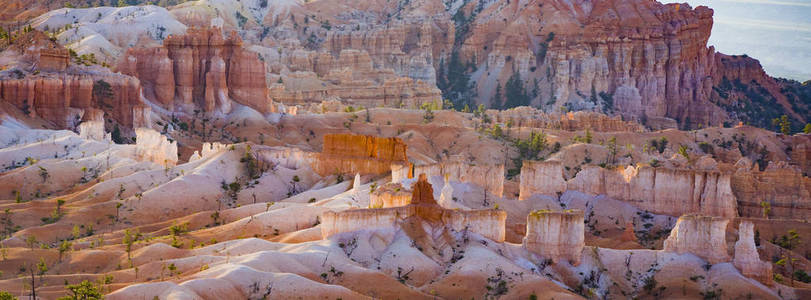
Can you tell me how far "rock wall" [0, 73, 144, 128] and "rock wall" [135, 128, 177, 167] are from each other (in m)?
11.7

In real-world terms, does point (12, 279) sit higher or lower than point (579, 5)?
lower

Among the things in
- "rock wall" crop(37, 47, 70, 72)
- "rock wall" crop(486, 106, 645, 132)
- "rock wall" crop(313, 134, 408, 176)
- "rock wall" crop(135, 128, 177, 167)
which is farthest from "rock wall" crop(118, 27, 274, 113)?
"rock wall" crop(313, 134, 408, 176)

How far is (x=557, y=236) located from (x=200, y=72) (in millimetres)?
66376

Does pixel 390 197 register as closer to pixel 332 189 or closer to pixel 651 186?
pixel 332 189

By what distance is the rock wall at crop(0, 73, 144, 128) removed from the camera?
9569 centimetres

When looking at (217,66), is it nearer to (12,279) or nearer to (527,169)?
(527,169)

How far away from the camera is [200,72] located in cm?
11762

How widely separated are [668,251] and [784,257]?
49.7 feet

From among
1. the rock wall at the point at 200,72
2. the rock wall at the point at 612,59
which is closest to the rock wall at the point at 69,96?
the rock wall at the point at 200,72

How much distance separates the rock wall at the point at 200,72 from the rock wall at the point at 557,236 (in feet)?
205

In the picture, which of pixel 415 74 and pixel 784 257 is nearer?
pixel 784 257

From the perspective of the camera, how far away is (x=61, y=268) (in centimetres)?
5212

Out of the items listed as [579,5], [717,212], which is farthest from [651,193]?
[579,5]

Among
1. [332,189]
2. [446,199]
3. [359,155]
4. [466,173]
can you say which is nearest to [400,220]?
[446,199]
